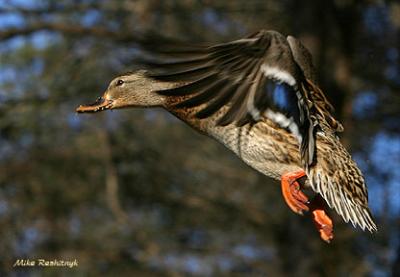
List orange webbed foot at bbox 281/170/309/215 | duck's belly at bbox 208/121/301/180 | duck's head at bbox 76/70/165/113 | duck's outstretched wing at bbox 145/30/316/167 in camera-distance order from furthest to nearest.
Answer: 1. duck's head at bbox 76/70/165/113
2. duck's belly at bbox 208/121/301/180
3. orange webbed foot at bbox 281/170/309/215
4. duck's outstretched wing at bbox 145/30/316/167

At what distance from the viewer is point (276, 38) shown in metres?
5.07

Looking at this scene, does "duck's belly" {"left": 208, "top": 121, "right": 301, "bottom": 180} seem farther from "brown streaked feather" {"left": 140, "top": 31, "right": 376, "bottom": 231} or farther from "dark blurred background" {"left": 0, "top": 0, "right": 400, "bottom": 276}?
"dark blurred background" {"left": 0, "top": 0, "right": 400, "bottom": 276}

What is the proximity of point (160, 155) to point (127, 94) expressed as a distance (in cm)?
594

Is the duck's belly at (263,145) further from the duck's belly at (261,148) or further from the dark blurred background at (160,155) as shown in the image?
the dark blurred background at (160,155)

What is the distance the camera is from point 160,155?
12.2 meters

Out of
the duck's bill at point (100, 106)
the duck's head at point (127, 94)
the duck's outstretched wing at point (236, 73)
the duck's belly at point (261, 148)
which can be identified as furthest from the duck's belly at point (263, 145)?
the duck's bill at point (100, 106)

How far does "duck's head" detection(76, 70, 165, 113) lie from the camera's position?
620 cm

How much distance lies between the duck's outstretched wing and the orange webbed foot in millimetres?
605

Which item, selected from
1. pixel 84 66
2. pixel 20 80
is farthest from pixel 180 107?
pixel 20 80

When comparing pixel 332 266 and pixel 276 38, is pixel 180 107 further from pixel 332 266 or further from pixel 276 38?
pixel 332 266

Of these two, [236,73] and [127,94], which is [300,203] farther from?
[127,94]

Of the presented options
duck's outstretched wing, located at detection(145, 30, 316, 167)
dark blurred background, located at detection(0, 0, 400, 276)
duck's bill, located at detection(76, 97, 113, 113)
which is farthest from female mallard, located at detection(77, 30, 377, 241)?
dark blurred background, located at detection(0, 0, 400, 276)

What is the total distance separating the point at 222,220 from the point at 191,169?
1144mm

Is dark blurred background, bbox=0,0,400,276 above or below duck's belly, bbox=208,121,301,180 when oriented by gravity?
above
